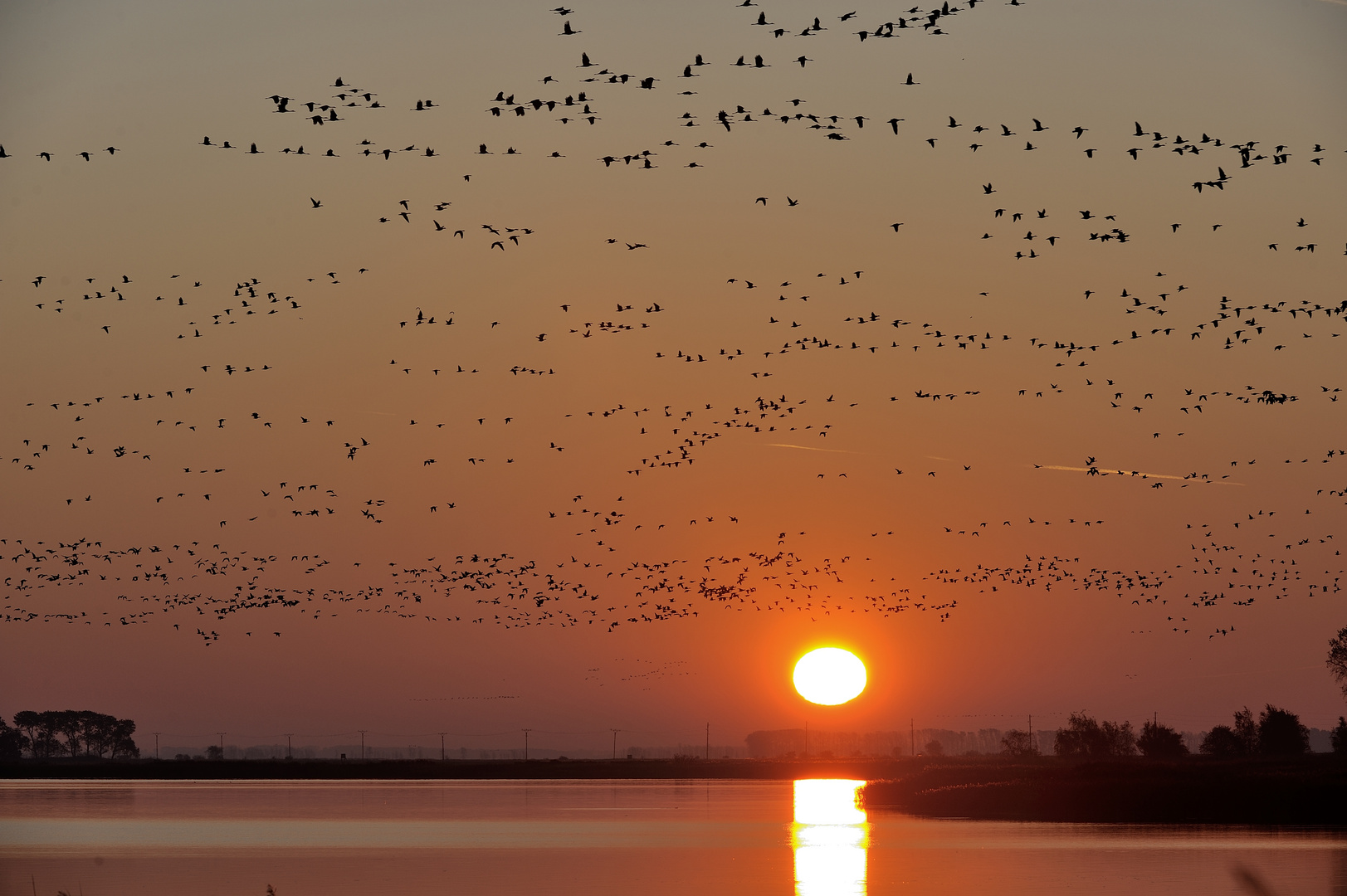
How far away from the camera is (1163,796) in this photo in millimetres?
100812

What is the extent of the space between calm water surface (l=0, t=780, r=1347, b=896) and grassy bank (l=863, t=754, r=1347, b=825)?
5268 mm

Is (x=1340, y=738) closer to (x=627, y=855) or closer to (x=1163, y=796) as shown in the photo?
(x=1163, y=796)

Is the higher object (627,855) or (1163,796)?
(1163,796)

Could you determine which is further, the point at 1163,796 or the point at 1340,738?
the point at 1340,738

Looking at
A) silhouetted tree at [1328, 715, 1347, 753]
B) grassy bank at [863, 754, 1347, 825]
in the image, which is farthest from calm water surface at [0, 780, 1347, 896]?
silhouetted tree at [1328, 715, 1347, 753]

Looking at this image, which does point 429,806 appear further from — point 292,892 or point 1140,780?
point 292,892

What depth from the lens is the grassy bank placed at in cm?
9669

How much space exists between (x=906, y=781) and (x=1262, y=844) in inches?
2752

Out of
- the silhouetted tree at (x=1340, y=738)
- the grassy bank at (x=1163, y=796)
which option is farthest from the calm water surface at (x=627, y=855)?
the silhouetted tree at (x=1340, y=738)

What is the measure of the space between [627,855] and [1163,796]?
45.0m

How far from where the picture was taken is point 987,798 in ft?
379

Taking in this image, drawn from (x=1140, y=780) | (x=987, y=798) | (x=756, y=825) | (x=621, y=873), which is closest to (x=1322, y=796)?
(x=1140, y=780)

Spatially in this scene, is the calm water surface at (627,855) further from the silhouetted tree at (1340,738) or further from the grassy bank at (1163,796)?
the silhouetted tree at (1340,738)

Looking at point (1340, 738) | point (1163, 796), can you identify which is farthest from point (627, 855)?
point (1340, 738)
